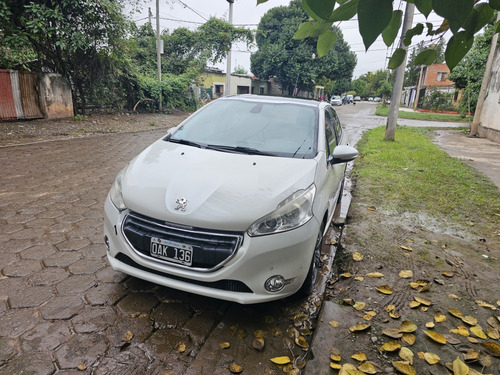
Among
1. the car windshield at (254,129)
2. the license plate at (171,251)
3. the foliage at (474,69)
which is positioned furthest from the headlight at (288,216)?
the foliage at (474,69)

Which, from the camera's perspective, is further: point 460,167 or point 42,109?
point 42,109

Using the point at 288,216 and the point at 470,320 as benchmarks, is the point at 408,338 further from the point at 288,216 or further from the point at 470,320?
the point at 288,216

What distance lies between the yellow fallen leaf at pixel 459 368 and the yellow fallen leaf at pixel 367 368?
481mm

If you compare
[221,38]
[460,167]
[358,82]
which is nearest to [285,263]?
[460,167]

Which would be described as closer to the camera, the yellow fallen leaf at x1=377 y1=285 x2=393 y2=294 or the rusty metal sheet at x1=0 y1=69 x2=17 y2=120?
the yellow fallen leaf at x1=377 y1=285 x2=393 y2=294

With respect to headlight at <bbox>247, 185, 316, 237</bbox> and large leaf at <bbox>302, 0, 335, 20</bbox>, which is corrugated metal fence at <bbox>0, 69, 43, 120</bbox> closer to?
headlight at <bbox>247, 185, 316, 237</bbox>

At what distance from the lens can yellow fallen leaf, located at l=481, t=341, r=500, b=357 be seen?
2.06m

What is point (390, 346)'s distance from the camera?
2086mm

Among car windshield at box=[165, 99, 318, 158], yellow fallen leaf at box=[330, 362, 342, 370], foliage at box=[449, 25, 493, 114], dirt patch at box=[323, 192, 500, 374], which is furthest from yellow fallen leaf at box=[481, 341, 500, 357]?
foliage at box=[449, 25, 493, 114]

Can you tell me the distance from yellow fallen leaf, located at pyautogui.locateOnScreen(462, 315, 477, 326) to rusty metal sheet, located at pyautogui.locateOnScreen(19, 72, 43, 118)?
475 inches

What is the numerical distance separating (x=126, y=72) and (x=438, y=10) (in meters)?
16.0

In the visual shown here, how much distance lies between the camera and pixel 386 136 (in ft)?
35.4

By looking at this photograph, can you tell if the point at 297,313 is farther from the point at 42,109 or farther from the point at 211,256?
the point at 42,109

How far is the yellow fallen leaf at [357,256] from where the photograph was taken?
323 cm
